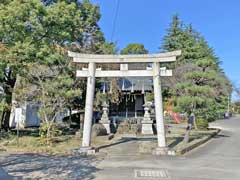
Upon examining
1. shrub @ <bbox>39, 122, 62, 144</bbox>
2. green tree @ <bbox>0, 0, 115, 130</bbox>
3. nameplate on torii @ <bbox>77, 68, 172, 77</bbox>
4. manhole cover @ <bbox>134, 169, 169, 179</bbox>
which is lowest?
manhole cover @ <bbox>134, 169, 169, 179</bbox>

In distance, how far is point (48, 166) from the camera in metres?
8.86

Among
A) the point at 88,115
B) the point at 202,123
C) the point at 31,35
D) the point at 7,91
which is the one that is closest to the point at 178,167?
the point at 88,115

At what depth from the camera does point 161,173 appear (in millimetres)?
8281

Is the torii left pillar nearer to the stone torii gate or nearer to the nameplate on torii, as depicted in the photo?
the stone torii gate

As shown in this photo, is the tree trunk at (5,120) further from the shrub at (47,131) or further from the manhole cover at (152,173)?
the manhole cover at (152,173)

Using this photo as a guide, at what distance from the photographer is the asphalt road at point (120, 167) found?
7727 millimetres

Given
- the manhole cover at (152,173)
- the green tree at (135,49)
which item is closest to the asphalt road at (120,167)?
the manhole cover at (152,173)

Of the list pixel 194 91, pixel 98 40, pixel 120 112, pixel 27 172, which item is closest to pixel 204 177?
→ pixel 27 172

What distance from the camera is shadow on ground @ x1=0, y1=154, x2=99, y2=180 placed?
7.59 meters

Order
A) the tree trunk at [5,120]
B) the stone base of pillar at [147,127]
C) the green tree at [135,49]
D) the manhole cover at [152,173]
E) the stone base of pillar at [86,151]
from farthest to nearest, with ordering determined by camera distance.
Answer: the green tree at [135,49]
the stone base of pillar at [147,127]
the tree trunk at [5,120]
the stone base of pillar at [86,151]
the manhole cover at [152,173]

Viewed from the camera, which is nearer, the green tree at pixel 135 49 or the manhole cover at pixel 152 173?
the manhole cover at pixel 152 173

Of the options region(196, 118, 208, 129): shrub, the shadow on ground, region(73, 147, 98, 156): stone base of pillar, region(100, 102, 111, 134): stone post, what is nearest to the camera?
the shadow on ground

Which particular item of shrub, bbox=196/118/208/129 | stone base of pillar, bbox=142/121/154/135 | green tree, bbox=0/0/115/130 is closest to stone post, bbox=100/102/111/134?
stone base of pillar, bbox=142/121/154/135

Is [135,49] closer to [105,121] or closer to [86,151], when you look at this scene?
[105,121]
